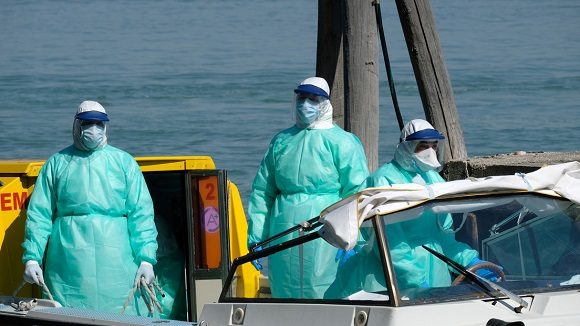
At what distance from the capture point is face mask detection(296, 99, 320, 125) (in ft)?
24.7

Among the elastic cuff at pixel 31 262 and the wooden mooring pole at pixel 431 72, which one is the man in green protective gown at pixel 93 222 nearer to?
the elastic cuff at pixel 31 262

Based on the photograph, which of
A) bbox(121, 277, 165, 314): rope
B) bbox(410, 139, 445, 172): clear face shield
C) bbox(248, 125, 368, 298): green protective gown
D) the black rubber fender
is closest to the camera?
the black rubber fender

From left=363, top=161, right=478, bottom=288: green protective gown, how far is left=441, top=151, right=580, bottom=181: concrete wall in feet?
12.2

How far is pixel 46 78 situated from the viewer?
93.4ft

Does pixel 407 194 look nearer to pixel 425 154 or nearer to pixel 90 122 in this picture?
pixel 425 154

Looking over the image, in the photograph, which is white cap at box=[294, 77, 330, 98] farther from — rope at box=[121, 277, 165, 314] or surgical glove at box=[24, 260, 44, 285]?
surgical glove at box=[24, 260, 44, 285]

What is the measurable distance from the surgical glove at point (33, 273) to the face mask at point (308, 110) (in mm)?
1725

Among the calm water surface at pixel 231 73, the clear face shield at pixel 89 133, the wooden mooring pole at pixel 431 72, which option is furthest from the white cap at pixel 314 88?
the calm water surface at pixel 231 73

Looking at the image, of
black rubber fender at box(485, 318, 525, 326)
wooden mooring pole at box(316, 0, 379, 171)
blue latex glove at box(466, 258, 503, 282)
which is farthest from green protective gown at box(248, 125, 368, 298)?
black rubber fender at box(485, 318, 525, 326)

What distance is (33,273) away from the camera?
6855mm

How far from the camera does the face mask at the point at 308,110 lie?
7539 mm

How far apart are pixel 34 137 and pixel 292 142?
1437cm

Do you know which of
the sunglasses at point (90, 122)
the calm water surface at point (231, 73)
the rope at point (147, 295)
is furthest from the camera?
the calm water surface at point (231, 73)

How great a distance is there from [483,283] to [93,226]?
2704mm
